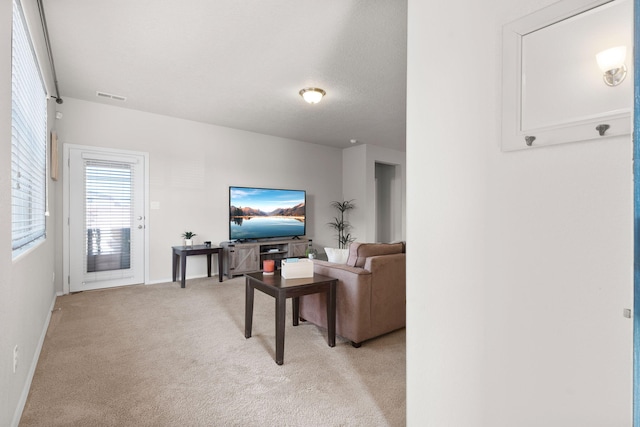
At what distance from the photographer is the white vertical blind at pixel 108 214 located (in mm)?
4332

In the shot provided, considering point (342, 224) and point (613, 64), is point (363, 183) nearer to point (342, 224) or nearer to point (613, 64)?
point (342, 224)

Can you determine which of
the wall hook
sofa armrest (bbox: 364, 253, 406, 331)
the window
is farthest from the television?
the wall hook

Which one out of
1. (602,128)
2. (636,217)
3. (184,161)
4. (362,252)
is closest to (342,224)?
(184,161)

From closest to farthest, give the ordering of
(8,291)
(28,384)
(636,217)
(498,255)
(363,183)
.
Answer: (636,217), (498,255), (8,291), (28,384), (363,183)

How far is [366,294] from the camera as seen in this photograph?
2.53m

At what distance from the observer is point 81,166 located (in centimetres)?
427

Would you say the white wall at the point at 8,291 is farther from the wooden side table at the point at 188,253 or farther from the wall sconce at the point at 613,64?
the wooden side table at the point at 188,253

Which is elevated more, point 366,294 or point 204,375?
point 366,294

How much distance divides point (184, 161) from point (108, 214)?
132 centimetres

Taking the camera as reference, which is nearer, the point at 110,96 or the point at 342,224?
the point at 110,96

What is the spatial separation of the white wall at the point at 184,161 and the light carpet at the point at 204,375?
76.0 inches

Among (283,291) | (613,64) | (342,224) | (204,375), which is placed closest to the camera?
(613,64)

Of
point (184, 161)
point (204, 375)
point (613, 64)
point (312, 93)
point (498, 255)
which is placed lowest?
point (204, 375)

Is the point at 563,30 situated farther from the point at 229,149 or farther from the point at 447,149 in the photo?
the point at 229,149
